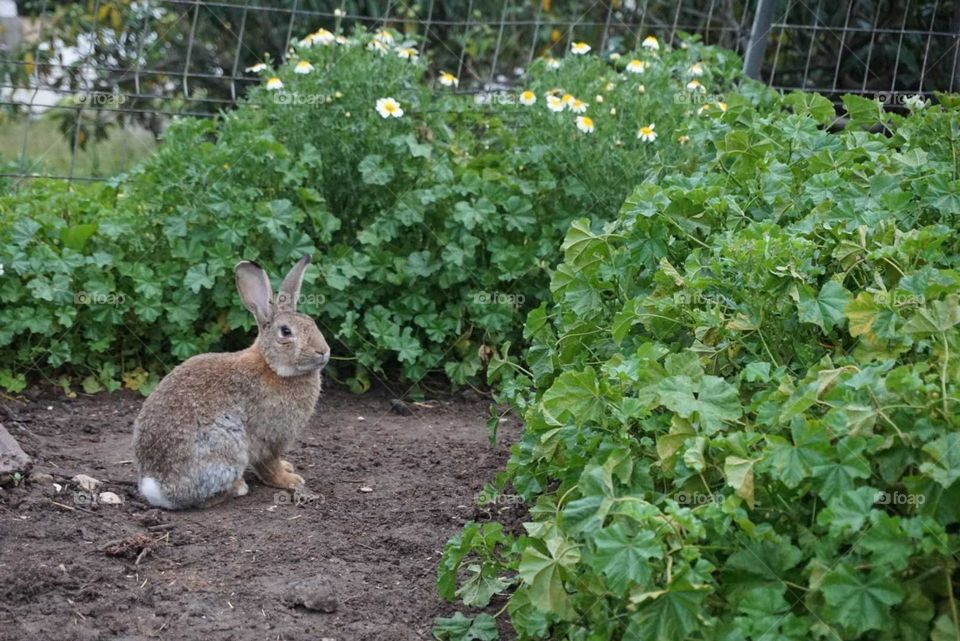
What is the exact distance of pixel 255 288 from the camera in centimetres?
571

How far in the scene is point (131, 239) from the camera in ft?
22.2

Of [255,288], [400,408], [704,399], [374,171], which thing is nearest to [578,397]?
[704,399]

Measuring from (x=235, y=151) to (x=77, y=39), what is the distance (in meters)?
4.31

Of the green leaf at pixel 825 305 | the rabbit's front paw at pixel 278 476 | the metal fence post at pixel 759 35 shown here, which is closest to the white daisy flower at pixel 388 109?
the rabbit's front paw at pixel 278 476

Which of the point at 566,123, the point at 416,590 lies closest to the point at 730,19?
the point at 566,123

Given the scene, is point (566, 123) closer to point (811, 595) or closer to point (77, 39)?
point (811, 595)

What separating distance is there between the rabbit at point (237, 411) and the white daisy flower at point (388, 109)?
132 centimetres

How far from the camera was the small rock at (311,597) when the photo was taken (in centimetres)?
416

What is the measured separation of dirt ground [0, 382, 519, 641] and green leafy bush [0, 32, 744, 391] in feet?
1.27

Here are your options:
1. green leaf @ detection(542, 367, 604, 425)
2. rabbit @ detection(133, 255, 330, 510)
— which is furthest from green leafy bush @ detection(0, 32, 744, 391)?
green leaf @ detection(542, 367, 604, 425)

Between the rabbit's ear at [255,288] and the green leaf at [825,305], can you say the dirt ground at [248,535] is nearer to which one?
the rabbit's ear at [255,288]

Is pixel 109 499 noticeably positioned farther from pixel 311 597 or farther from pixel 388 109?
pixel 388 109

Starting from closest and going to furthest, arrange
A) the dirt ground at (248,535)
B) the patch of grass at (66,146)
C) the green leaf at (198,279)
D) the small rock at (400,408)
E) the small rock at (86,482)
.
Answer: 1. the dirt ground at (248,535)
2. the small rock at (86,482)
3. the green leaf at (198,279)
4. the small rock at (400,408)
5. the patch of grass at (66,146)

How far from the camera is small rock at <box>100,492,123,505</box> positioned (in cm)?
526
